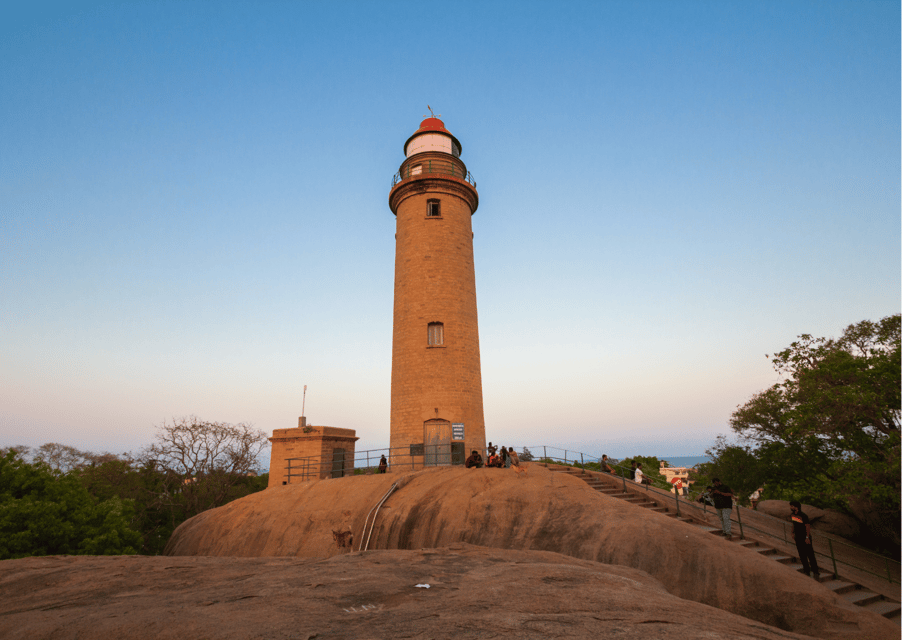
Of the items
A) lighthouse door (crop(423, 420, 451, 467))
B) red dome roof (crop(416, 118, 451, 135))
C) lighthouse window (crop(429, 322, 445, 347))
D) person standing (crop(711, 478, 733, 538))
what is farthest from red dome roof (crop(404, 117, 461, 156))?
person standing (crop(711, 478, 733, 538))

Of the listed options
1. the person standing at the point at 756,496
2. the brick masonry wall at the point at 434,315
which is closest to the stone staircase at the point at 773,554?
the brick masonry wall at the point at 434,315

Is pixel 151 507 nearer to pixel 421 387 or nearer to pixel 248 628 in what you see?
pixel 421 387

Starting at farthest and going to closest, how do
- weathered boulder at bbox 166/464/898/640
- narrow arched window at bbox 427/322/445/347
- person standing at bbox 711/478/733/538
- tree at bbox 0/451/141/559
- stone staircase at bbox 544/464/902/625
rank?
narrow arched window at bbox 427/322/445/347 → tree at bbox 0/451/141/559 → person standing at bbox 711/478/733/538 → stone staircase at bbox 544/464/902/625 → weathered boulder at bbox 166/464/898/640

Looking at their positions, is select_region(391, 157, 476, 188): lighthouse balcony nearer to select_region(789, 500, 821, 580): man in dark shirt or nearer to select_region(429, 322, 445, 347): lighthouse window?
select_region(429, 322, 445, 347): lighthouse window

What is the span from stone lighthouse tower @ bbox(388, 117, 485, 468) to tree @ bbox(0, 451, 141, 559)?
11865mm

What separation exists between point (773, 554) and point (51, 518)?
76.3 feet

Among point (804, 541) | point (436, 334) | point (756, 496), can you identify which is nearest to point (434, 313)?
point (436, 334)

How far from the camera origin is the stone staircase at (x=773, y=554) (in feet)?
35.4

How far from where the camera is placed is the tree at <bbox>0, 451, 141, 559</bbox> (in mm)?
16031

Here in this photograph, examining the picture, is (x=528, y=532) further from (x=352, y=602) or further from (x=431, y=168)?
(x=431, y=168)

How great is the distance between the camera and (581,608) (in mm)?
5941

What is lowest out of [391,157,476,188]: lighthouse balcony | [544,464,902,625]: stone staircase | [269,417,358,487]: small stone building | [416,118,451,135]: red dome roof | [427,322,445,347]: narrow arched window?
[544,464,902,625]: stone staircase

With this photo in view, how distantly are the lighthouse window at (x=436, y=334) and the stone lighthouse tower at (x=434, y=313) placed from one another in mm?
53

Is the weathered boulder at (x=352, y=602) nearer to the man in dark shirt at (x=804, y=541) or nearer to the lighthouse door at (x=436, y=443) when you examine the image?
the man in dark shirt at (x=804, y=541)
